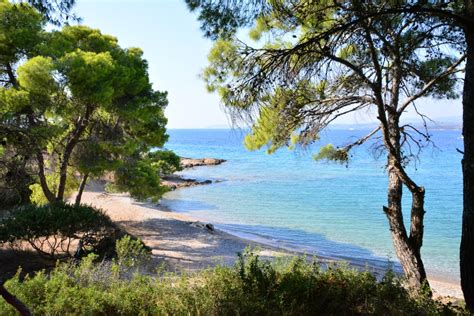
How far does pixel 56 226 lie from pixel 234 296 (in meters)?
5.44

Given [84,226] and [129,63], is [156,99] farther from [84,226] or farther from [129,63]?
[84,226]

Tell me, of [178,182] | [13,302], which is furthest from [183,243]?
[178,182]

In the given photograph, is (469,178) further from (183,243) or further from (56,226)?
(183,243)

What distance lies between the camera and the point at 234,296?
171 inches

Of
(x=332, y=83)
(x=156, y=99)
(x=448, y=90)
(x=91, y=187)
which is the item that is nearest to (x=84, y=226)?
(x=156, y=99)

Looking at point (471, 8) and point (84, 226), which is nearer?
point (471, 8)

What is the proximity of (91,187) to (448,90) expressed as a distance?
24.3 m

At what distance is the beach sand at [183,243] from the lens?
33.2 feet

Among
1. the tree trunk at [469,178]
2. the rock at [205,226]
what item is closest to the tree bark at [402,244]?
the tree trunk at [469,178]

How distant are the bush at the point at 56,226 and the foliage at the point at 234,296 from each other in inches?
149

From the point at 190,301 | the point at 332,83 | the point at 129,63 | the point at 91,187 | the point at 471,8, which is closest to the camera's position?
the point at 471,8

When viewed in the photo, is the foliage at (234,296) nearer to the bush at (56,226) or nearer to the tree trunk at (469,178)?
the tree trunk at (469,178)

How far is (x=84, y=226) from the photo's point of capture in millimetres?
8820

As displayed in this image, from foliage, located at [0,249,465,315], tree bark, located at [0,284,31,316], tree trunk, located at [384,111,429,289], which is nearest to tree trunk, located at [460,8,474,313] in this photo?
foliage, located at [0,249,465,315]
